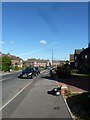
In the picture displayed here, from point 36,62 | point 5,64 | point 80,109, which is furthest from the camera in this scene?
point 36,62

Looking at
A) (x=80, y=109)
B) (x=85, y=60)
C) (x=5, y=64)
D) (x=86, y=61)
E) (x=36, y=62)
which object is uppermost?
(x=36, y=62)

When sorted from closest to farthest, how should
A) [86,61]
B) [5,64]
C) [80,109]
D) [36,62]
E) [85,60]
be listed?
1. [80,109]
2. [86,61]
3. [85,60]
4. [5,64]
5. [36,62]

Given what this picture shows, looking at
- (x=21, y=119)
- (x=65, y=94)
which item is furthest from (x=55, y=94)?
(x=21, y=119)

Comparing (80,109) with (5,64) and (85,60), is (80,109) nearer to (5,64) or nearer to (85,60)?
(85,60)

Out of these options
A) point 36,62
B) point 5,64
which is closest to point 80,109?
point 5,64

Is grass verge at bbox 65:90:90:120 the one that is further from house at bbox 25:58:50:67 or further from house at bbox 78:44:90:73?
house at bbox 25:58:50:67

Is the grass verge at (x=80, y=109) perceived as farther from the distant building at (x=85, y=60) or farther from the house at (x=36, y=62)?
the house at (x=36, y=62)

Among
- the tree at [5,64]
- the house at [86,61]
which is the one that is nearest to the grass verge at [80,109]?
the house at [86,61]

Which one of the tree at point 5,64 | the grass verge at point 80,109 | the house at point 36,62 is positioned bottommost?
the grass verge at point 80,109

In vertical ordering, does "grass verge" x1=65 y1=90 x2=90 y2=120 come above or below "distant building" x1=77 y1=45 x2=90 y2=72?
below

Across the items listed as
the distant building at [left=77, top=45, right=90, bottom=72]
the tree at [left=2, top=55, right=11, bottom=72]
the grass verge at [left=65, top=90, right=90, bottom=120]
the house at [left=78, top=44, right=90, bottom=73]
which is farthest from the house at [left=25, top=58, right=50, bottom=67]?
the grass verge at [left=65, top=90, right=90, bottom=120]

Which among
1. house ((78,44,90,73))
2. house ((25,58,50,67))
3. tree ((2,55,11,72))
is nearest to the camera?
house ((78,44,90,73))

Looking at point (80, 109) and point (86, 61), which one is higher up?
point (86, 61)

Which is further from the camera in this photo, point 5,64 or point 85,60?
point 5,64
